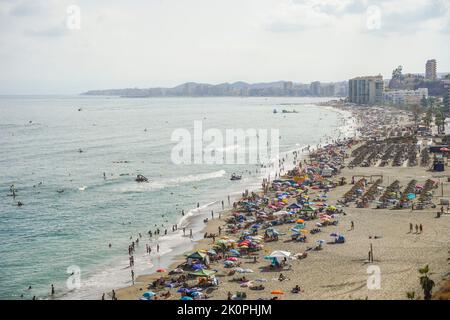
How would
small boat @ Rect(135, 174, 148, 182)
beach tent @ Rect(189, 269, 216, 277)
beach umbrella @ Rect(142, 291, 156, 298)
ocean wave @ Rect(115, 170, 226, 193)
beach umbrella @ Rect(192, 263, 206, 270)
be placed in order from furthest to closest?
small boat @ Rect(135, 174, 148, 182) < ocean wave @ Rect(115, 170, 226, 193) < beach umbrella @ Rect(192, 263, 206, 270) < beach tent @ Rect(189, 269, 216, 277) < beach umbrella @ Rect(142, 291, 156, 298)

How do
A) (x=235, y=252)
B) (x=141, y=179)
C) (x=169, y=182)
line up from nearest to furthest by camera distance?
(x=235, y=252) → (x=141, y=179) → (x=169, y=182)

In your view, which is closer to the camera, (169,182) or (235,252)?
(235,252)

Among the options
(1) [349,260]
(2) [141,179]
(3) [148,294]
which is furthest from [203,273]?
(2) [141,179]

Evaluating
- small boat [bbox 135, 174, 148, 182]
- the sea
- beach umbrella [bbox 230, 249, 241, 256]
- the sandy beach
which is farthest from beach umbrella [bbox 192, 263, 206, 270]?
small boat [bbox 135, 174, 148, 182]

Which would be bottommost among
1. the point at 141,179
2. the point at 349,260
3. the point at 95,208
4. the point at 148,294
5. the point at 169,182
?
the point at 148,294

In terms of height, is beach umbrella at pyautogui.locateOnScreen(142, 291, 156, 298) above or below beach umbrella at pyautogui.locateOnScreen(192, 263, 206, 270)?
below

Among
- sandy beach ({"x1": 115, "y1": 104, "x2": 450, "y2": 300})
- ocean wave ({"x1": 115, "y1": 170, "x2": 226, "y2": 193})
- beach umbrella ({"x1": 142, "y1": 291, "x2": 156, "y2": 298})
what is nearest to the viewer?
sandy beach ({"x1": 115, "y1": 104, "x2": 450, "y2": 300})

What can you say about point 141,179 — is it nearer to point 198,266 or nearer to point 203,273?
point 198,266

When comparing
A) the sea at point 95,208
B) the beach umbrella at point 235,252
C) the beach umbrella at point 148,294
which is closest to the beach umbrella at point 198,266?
the beach umbrella at point 235,252

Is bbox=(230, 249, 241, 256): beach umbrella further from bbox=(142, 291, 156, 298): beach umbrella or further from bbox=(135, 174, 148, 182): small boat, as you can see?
bbox=(135, 174, 148, 182): small boat
